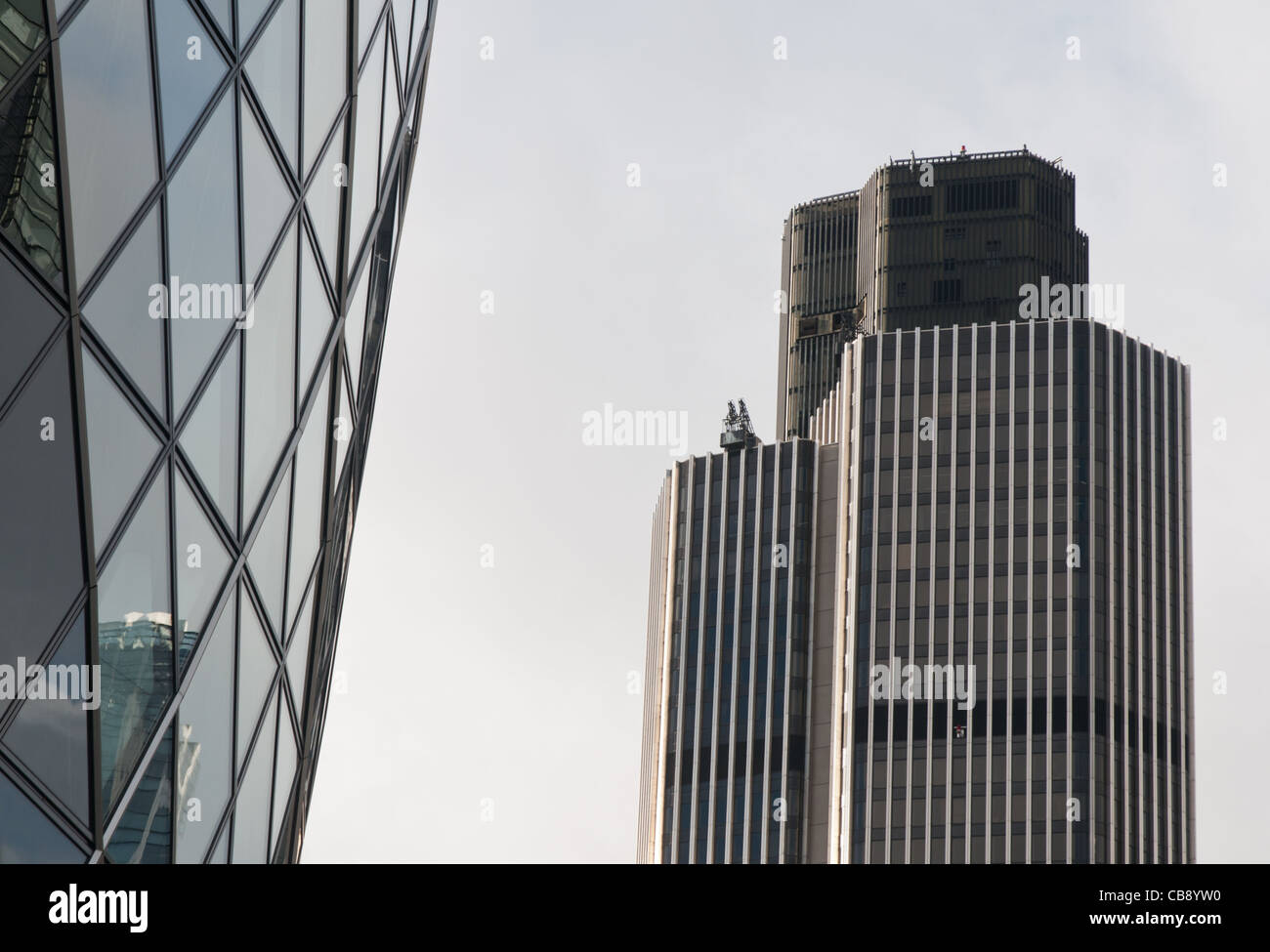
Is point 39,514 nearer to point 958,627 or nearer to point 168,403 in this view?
point 168,403

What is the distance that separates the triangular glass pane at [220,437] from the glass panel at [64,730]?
210 cm

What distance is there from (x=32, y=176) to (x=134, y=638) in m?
3.15

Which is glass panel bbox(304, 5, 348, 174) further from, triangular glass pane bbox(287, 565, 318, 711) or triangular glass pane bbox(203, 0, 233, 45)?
triangular glass pane bbox(287, 565, 318, 711)

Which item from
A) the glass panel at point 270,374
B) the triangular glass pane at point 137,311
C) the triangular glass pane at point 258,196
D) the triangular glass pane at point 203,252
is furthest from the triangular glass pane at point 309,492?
the triangular glass pane at point 137,311

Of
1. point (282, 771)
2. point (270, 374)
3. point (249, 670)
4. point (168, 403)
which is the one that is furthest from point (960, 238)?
point (168, 403)

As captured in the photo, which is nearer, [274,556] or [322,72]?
[274,556]

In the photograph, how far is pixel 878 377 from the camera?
132375 millimetres

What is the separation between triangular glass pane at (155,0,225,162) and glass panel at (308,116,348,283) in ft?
9.80

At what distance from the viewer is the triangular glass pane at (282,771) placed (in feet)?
54.0

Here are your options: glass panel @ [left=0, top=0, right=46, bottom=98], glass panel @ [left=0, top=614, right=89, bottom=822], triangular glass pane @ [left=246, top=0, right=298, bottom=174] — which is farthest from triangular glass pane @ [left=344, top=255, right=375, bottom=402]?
glass panel @ [left=0, top=0, right=46, bottom=98]

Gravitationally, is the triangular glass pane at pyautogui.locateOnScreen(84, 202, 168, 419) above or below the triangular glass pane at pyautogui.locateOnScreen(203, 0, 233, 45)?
below

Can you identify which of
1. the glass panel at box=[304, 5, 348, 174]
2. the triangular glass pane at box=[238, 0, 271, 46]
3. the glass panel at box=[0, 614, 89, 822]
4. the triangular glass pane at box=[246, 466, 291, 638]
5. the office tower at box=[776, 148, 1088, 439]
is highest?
the office tower at box=[776, 148, 1088, 439]

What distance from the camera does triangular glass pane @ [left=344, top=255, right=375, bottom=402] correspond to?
17.8 meters

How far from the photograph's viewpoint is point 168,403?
11.9 m
